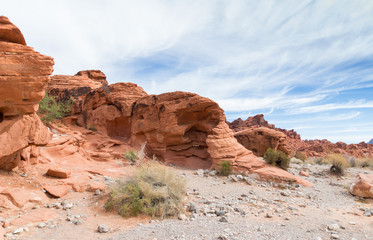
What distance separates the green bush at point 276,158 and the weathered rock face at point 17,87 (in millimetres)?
11564

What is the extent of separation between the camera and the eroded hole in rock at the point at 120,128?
16.4 metres

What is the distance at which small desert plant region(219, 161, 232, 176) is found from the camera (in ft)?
37.3

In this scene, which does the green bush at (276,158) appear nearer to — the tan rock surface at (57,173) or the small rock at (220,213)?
the small rock at (220,213)

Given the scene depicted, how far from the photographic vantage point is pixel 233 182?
10375 millimetres

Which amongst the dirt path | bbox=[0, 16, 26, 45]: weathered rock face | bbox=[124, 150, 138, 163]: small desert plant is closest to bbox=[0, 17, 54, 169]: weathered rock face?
bbox=[0, 16, 26, 45]: weathered rock face

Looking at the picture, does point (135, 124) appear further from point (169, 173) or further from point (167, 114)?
point (169, 173)

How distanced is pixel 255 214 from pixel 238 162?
587 centimetres

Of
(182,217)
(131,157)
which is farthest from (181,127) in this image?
(182,217)

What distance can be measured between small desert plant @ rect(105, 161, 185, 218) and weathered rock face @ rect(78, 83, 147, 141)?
10.00m

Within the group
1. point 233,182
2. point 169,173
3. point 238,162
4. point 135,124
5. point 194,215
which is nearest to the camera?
point 194,215

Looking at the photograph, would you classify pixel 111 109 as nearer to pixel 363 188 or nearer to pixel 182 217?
pixel 182 217

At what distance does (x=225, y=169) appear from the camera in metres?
11.4

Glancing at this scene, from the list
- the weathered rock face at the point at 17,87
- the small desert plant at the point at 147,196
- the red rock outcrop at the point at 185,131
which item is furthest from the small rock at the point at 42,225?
the red rock outcrop at the point at 185,131

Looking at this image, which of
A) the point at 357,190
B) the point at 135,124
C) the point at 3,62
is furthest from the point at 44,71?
the point at 357,190
